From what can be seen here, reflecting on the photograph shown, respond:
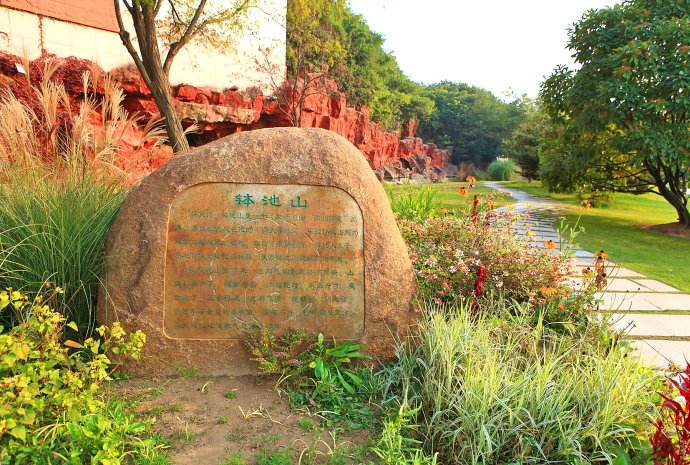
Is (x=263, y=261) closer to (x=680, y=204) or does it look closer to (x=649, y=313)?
(x=649, y=313)

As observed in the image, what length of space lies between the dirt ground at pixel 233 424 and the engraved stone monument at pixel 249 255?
0.16 metres

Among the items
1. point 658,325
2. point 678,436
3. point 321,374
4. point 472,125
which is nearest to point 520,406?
point 678,436

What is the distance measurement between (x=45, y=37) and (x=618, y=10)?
34.9 ft

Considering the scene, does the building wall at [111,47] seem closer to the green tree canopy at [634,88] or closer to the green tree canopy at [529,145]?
the green tree canopy at [634,88]

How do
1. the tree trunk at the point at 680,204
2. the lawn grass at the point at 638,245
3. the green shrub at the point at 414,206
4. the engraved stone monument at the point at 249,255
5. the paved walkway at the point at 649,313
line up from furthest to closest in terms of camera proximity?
the tree trunk at the point at 680,204 → the green shrub at the point at 414,206 → the lawn grass at the point at 638,245 → the paved walkway at the point at 649,313 → the engraved stone monument at the point at 249,255

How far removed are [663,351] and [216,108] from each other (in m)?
10.6

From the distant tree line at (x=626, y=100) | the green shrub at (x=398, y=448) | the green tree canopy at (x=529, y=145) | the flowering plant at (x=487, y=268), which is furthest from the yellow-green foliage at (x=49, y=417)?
the green tree canopy at (x=529, y=145)

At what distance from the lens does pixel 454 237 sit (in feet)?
12.9

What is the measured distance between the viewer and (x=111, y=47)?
966 centimetres

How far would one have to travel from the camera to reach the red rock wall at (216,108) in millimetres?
7441

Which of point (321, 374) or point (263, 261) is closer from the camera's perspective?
point (321, 374)

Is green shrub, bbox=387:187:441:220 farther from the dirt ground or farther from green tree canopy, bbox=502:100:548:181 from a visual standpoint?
green tree canopy, bbox=502:100:548:181

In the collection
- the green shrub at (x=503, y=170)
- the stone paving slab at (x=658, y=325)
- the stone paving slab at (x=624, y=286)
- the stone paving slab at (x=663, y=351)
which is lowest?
the stone paving slab at (x=663, y=351)

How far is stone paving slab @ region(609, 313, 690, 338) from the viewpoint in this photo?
3543mm
